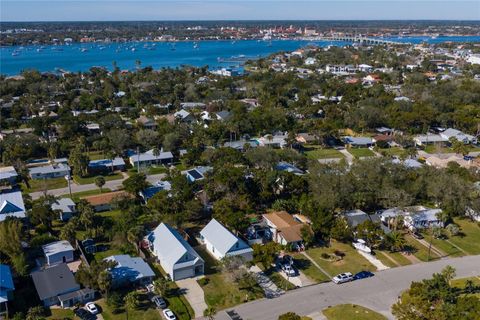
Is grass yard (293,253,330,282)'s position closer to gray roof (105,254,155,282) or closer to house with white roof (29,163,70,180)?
gray roof (105,254,155,282)

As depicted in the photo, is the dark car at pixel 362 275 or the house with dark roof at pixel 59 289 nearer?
the house with dark roof at pixel 59 289

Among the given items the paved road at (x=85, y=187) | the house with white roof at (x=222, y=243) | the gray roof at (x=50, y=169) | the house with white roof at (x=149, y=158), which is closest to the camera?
the house with white roof at (x=222, y=243)

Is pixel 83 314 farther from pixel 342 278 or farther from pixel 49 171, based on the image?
pixel 49 171

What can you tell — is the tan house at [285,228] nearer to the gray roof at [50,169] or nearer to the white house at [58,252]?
the white house at [58,252]

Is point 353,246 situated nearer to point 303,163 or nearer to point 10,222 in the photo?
point 303,163

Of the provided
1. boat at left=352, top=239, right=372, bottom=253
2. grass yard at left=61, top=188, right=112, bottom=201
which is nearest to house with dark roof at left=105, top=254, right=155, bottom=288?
boat at left=352, top=239, right=372, bottom=253

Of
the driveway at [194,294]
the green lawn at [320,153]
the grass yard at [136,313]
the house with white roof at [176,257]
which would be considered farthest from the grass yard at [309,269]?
the green lawn at [320,153]
